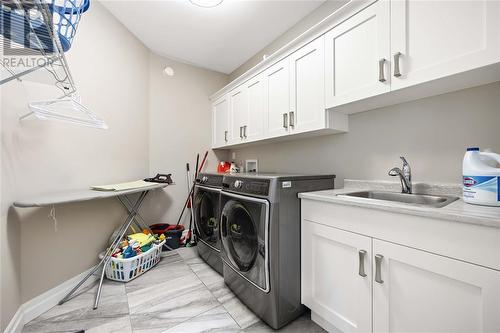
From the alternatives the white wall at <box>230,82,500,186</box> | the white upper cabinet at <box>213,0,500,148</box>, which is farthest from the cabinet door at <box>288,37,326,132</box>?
the white wall at <box>230,82,500,186</box>

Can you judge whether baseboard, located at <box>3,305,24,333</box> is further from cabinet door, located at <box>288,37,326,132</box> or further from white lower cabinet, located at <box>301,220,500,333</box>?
cabinet door, located at <box>288,37,326,132</box>

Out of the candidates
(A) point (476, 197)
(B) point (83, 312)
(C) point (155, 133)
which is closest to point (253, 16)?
(C) point (155, 133)

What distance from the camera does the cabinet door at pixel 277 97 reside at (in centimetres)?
188

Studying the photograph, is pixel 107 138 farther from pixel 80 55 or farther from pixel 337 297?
pixel 337 297

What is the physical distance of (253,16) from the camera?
6.79ft

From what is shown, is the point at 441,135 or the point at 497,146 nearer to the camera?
the point at 497,146

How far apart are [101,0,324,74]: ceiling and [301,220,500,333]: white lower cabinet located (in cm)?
206

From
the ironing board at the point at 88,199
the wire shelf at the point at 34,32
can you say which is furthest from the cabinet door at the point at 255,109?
the wire shelf at the point at 34,32

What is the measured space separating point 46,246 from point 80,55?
1641 mm

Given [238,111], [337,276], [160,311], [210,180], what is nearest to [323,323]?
[337,276]

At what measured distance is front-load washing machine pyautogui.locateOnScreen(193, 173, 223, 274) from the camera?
1958mm

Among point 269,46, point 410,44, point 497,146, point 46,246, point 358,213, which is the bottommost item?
point 46,246

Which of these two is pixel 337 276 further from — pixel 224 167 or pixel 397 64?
pixel 224 167

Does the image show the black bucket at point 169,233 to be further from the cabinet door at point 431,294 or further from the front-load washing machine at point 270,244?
the cabinet door at point 431,294
